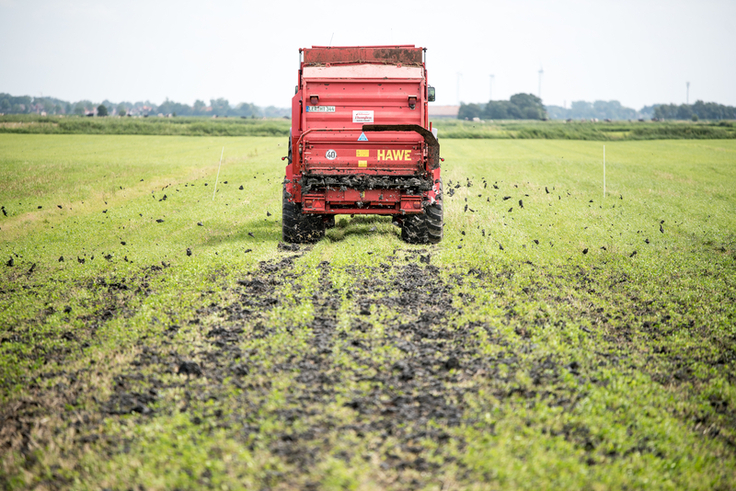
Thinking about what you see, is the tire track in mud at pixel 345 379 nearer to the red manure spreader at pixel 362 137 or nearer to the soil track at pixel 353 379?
the soil track at pixel 353 379

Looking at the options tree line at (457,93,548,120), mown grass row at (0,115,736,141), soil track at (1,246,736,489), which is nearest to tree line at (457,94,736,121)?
tree line at (457,93,548,120)

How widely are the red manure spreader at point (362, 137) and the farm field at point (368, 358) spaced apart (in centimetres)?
112

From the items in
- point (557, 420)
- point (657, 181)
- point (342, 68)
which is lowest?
point (557, 420)

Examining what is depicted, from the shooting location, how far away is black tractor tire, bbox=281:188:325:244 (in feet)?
41.8

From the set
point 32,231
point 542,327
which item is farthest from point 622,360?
point 32,231

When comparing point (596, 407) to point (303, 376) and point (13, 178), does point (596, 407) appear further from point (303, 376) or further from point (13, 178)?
point (13, 178)

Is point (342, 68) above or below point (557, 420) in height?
above

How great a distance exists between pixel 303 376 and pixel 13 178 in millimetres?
24057

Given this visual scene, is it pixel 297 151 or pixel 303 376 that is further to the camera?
pixel 297 151

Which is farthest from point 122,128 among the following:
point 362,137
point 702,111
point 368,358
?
point 702,111

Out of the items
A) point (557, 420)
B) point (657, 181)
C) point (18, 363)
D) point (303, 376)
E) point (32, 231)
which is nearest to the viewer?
point (557, 420)

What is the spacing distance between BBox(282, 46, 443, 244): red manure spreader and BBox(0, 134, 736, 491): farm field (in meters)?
1.12

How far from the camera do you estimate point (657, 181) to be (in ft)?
88.9

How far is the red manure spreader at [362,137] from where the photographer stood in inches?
468
